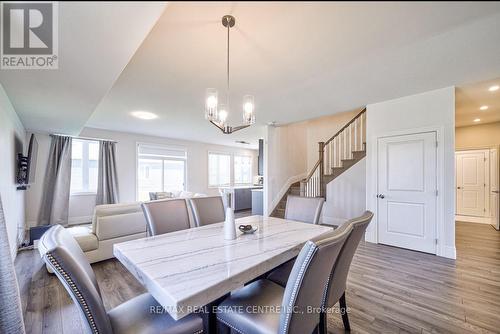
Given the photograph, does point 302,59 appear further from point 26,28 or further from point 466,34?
point 26,28

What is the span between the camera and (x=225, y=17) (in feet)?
4.85

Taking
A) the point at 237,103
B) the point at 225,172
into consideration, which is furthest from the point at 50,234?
the point at 225,172

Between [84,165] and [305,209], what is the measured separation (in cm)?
565

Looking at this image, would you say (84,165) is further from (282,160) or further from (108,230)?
(282,160)

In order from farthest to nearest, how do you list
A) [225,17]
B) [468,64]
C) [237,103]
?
[237,103]
[468,64]
[225,17]

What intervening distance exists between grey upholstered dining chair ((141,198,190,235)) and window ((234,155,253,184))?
6.55 m

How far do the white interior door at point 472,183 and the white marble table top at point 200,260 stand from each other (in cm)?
571

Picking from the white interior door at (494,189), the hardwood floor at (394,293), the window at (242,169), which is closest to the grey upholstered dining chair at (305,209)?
the hardwood floor at (394,293)

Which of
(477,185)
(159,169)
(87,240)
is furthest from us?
(159,169)

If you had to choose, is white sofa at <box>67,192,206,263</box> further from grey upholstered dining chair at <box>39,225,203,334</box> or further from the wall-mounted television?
grey upholstered dining chair at <box>39,225,203,334</box>

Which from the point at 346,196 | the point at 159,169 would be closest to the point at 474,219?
the point at 346,196

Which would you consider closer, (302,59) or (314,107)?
(302,59)

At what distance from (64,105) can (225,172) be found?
6.01 meters

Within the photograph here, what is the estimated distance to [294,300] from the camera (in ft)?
3.11
